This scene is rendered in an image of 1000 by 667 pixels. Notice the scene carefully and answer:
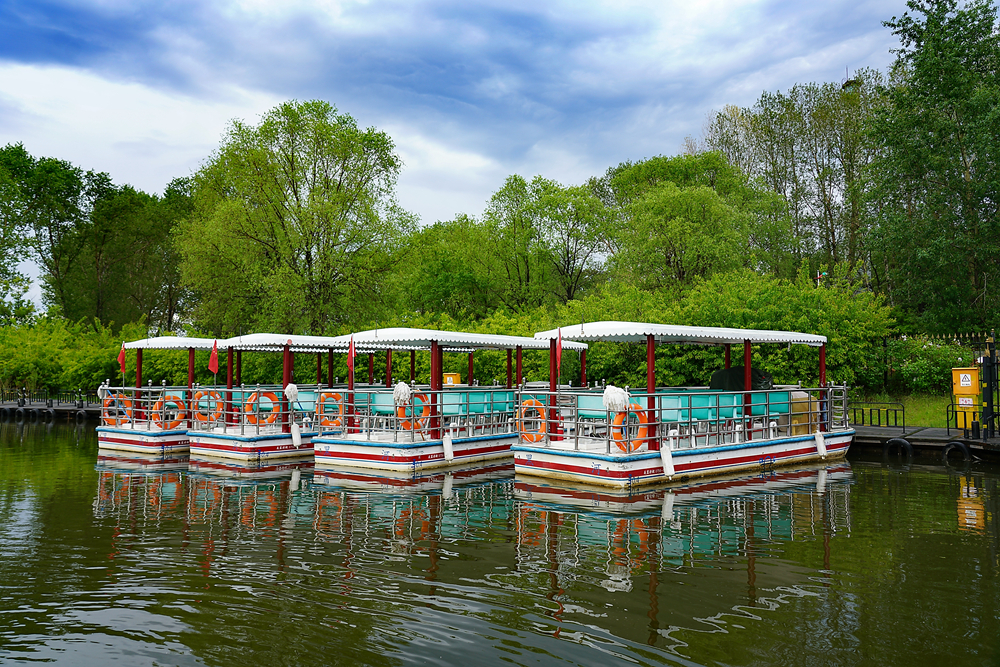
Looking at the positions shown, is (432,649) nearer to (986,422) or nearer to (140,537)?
(140,537)

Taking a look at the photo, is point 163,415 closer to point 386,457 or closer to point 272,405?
point 272,405

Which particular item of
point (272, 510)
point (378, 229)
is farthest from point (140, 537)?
point (378, 229)

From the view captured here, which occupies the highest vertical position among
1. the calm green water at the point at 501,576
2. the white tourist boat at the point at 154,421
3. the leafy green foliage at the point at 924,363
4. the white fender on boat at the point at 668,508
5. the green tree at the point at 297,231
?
the green tree at the point at 297,231

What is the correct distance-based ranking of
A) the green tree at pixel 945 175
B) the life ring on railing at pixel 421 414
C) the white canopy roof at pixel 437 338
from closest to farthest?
the white canopy roof at pixel 437 338, the life ring on railing at pixel 421 414, the green tree at pixel 945 175

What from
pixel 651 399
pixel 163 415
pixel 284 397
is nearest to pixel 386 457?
pixel 284 397

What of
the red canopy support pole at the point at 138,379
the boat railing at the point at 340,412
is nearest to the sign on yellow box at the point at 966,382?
the boat railing at the point at 340,412

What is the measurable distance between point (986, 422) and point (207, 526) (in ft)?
67.8

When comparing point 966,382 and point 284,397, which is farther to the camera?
point 284,397

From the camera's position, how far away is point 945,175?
110 ft

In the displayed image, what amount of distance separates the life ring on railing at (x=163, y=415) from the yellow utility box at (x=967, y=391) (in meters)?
24.0

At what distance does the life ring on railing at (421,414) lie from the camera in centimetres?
1901

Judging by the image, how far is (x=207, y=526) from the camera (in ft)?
41.6

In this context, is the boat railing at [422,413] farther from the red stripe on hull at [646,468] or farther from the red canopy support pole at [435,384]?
the red stripe on hull at [646,468]

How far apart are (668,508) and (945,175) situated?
28607 mm
